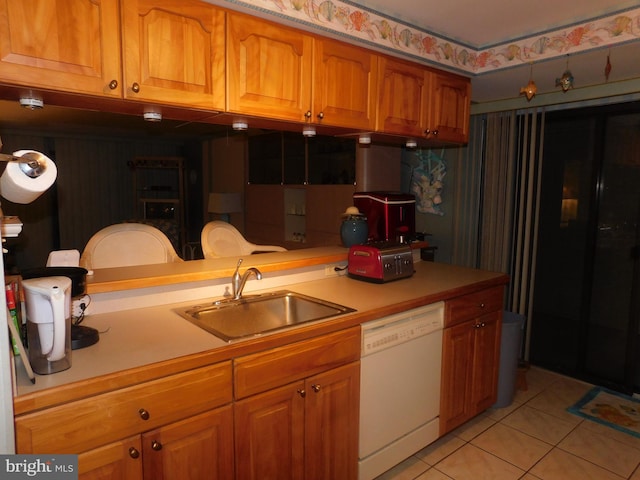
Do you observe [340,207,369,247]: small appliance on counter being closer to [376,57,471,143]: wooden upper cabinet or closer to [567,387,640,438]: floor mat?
[376,57,471,143]: wooden upper cabinet

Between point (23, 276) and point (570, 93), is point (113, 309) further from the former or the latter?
point (570, 93)

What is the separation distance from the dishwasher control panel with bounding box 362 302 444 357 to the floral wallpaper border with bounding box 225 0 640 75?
4.68 ft

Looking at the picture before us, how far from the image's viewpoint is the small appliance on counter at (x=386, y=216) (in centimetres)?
296

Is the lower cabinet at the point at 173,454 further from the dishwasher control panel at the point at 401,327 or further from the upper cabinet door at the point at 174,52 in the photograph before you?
the upper cabinet door at the point at 174,52

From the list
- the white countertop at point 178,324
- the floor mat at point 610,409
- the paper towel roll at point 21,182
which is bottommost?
the floor mat at point 610,409

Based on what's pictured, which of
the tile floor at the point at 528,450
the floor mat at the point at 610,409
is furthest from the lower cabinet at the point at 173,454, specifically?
the floor mat at the point at 610,409

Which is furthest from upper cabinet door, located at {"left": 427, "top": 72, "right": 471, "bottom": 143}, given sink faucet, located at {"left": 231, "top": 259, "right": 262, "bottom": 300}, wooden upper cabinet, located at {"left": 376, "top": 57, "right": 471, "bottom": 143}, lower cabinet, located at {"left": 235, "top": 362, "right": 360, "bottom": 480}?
lower cabinet, located at {"left": 235, "top": 362, "right": 360, "bottom": 480}

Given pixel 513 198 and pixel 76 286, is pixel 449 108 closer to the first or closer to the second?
pixel 513 198

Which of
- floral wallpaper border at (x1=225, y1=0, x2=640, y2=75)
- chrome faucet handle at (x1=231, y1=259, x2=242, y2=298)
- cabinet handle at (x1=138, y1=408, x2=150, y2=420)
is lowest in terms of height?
cabinet handle at (x1=138, y1=408, x2=150, y2=420)

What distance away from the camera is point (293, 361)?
5.54 ft

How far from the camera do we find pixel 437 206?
403cm

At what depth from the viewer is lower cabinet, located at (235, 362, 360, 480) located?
62.7 inches

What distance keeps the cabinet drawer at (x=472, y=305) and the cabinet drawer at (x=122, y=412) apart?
1.34 meters

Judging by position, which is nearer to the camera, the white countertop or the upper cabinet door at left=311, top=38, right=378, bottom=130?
the white countertop
